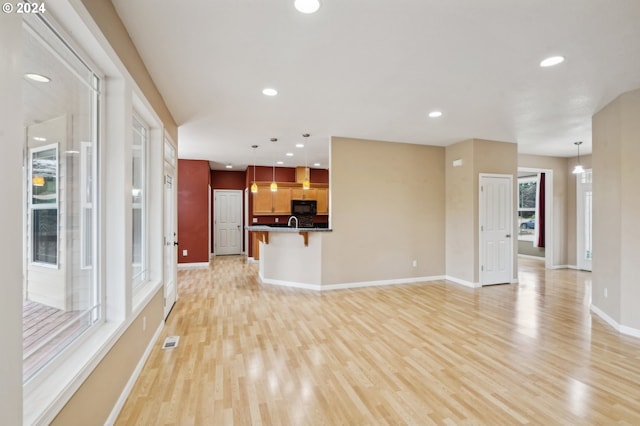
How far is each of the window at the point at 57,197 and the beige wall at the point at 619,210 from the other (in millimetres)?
5225

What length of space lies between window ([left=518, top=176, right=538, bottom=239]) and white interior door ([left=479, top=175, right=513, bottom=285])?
4.22 m

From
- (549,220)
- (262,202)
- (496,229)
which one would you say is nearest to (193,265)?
(262,202)

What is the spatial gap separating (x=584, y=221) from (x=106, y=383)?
931cm

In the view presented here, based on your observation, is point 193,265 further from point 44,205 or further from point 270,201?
point 44,205

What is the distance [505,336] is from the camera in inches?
128

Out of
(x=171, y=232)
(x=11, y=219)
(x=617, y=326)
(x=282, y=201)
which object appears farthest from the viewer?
(x=282, y=201)

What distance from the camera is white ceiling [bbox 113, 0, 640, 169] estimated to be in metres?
2.01

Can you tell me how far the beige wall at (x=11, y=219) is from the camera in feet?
3.23

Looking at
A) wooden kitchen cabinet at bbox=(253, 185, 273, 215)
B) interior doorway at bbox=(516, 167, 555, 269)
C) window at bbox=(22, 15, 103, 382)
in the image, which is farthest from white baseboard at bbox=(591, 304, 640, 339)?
wooden kitchen cabinet at bbox=(253, 185, 273, 215)

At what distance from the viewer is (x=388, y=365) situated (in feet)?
8.63

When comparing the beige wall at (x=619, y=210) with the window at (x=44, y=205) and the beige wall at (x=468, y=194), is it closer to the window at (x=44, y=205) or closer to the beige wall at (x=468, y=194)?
the beige wall at (x=468, y=194)

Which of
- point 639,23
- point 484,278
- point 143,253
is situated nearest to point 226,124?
point 143,253

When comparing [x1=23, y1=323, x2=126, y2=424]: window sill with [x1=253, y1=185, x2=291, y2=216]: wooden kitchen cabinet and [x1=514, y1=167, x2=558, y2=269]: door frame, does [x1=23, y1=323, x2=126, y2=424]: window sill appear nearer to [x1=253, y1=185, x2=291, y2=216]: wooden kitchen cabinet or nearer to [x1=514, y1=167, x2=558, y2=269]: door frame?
[x1=253, y1=185, x2=291, y2=216]: wooden kitchen cabinet

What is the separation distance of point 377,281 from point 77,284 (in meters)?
4.68
